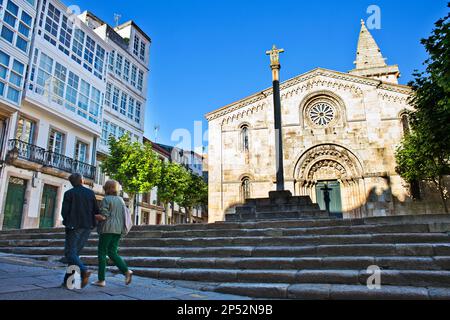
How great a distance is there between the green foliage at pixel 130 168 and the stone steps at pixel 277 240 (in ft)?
37.5

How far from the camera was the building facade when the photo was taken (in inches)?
675

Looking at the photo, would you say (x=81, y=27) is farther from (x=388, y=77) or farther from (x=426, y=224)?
(x=388, y=77)

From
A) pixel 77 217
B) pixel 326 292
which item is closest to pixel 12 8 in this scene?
pixel 77 217

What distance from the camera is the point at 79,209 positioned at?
513 cm

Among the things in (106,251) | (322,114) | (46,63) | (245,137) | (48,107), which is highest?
(46,63)

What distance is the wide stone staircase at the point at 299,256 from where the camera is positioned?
4820mm

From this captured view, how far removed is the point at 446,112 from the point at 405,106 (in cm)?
1150

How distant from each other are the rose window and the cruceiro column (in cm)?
899

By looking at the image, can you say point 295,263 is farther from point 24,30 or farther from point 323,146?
point 24,30

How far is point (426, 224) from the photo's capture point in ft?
21.6

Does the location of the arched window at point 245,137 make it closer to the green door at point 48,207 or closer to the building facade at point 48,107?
the building facade at point 48,107

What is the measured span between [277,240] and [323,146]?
51.5 ft

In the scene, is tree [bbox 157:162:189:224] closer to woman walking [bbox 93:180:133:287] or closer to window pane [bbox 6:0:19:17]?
window pane [bbox 6:0:19:17]

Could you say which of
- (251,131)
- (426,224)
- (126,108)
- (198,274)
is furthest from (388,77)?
(198,274)
